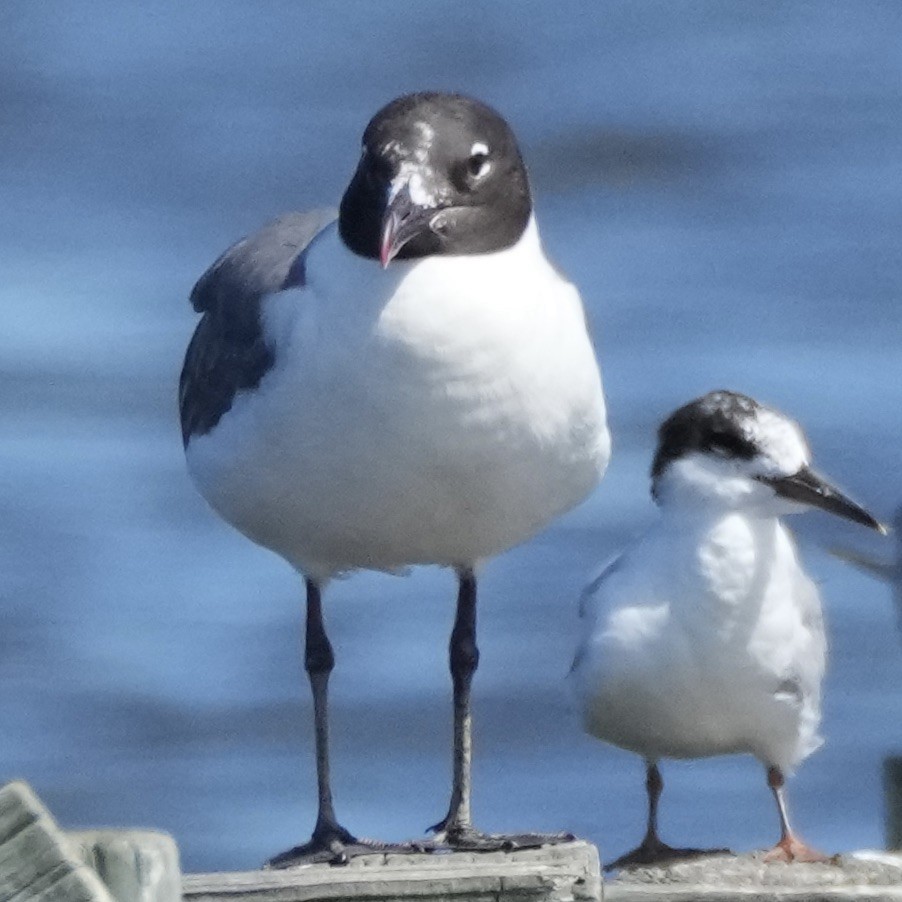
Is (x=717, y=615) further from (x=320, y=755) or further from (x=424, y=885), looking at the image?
(x=424, y=885)

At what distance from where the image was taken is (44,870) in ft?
8.08

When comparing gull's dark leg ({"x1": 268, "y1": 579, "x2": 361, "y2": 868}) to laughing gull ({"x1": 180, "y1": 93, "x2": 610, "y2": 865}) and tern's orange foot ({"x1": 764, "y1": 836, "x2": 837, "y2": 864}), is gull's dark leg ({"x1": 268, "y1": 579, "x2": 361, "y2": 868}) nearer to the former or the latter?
laughing gull ({"x1": 180, "y1": 93, "x2": 610, "y2": 865})

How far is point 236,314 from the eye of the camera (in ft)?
17.2

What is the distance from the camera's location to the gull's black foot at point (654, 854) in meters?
5.00

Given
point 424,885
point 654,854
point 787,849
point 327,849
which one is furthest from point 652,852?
point 424,885

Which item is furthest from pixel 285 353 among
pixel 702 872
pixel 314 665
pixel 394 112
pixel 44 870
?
pixel 44 870

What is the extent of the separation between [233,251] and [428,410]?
903 millimetres

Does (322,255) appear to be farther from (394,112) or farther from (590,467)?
(590,467)

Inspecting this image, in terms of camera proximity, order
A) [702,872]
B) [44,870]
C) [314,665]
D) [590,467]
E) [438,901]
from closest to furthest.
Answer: [44,870], [438,901], [702,872], [590,467], [314,665]

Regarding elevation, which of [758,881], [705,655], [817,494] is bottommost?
[758,881]

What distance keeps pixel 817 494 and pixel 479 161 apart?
1.21 meters

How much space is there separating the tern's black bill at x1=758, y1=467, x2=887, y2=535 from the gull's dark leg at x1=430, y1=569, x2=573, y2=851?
28.5 inches

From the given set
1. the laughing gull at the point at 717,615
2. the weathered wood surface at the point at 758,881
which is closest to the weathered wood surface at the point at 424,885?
the weathered wood surface at the point at 758,881

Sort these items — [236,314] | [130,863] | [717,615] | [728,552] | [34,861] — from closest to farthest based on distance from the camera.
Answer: [34,861]
[130,863]
[236,314]
[717,615]
[728,552]
